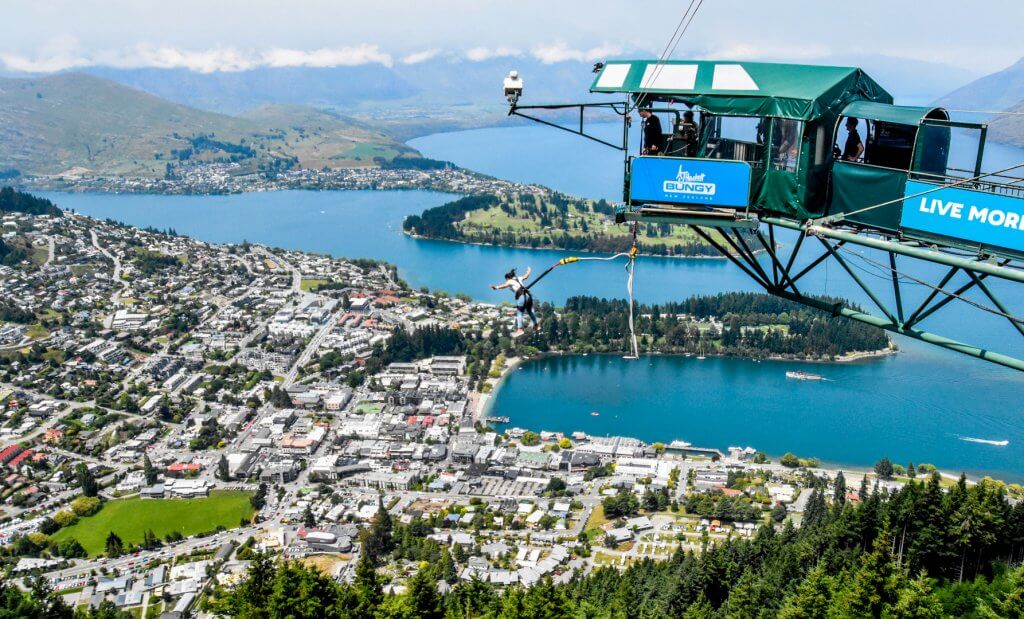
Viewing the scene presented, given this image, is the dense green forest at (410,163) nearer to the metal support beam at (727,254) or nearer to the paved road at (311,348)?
the paved road at (311,348)

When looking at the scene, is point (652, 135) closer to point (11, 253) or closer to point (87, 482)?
point (87, 482)

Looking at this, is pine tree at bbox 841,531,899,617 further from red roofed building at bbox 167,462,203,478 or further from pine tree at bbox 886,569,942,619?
red roofed building at bbox 167,462,203,478

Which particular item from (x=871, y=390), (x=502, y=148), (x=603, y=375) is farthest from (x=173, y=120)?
(x=871, y=390)

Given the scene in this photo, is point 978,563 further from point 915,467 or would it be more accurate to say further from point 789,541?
point 915,467

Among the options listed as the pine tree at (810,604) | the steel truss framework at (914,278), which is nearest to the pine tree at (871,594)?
the pine tree at (810,604)

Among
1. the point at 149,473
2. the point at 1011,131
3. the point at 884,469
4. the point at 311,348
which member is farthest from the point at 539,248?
the point at 1011,131

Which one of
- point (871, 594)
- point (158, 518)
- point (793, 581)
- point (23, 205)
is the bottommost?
point (158, 518)
